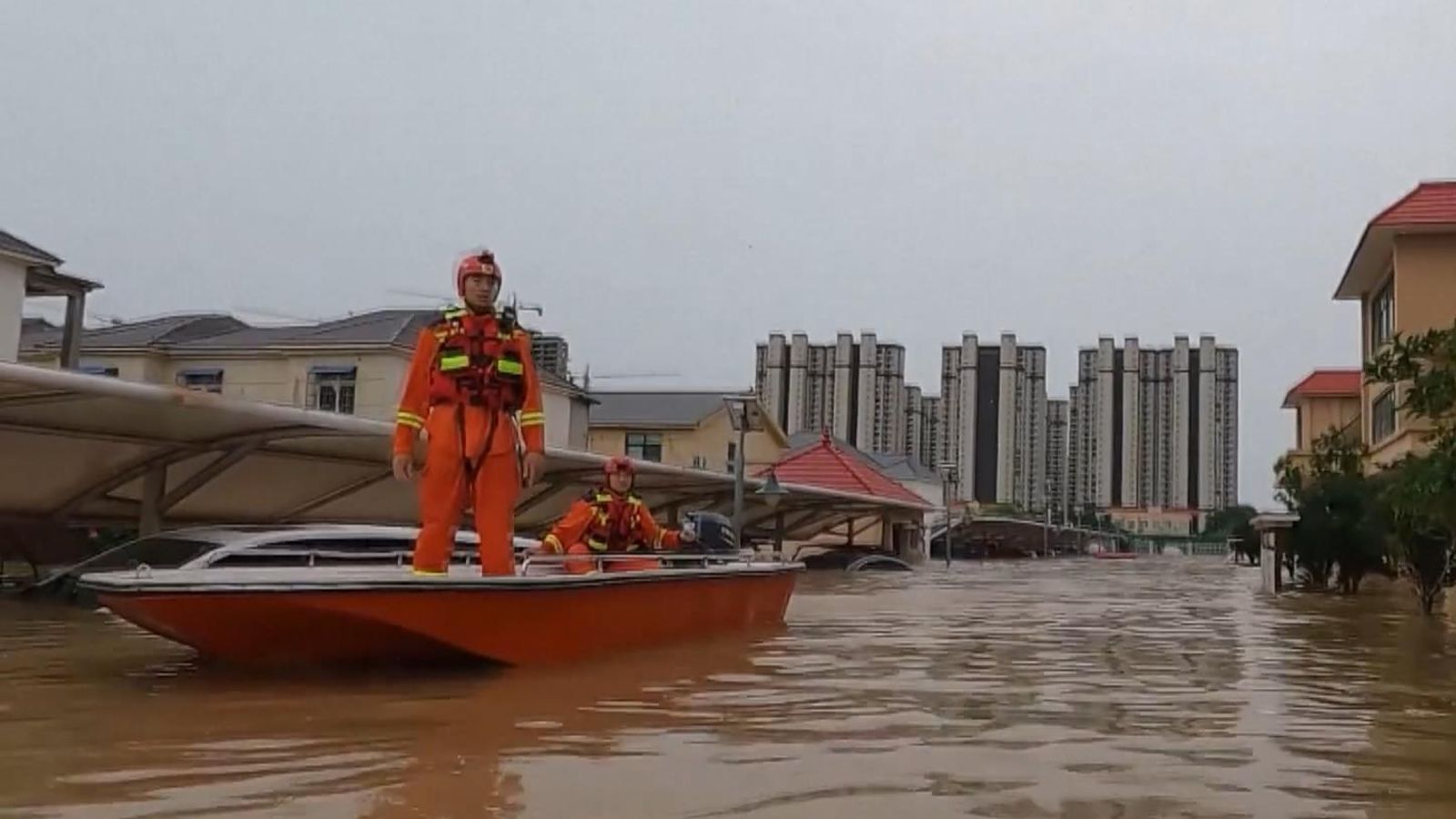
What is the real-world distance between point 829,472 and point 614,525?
91.5 feet

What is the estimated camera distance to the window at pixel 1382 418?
1083 inches

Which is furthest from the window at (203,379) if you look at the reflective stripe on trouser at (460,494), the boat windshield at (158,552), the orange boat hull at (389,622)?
the reflective stripe on trouser at (460,494)

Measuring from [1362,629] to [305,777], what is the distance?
11849 mm

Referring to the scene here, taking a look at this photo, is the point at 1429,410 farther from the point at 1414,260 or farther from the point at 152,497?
the point at 1414,260

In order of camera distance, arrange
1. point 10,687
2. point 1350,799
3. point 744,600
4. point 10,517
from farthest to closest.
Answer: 1. point 10,517
2. point 744,600
3. point 10,687
4. point 1350,799

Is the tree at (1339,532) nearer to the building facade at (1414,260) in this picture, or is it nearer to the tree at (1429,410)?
the building facade at (1414,260)

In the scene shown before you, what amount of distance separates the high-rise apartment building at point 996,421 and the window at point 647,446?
5289 cm

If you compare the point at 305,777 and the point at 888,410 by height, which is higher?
the point at 888,410

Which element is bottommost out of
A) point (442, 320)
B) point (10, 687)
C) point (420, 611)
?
point (10, 687)

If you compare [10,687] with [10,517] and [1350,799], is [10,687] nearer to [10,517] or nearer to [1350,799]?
[1350,799]

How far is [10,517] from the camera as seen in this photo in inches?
618

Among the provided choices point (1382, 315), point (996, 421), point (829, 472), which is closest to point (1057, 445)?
point (996, 421)

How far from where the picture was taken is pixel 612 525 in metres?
10.3

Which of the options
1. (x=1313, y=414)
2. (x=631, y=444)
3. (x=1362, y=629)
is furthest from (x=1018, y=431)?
(x=1362, y=629)
